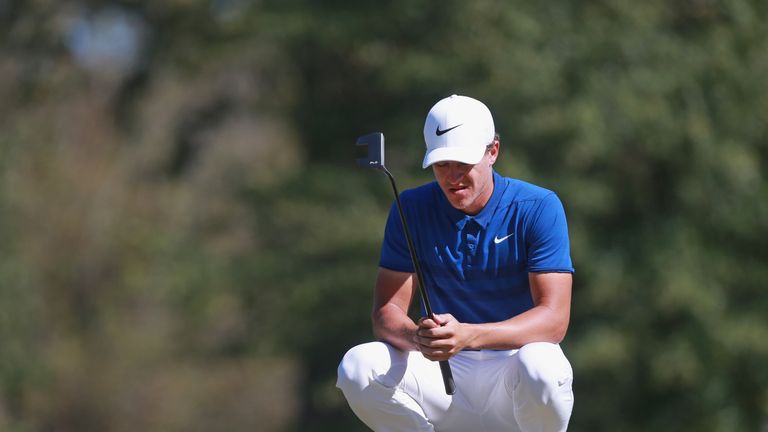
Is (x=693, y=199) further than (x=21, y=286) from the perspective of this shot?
No

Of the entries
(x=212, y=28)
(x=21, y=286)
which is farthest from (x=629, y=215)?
(x=21, y=286)

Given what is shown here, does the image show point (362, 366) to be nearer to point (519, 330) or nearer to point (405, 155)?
point (519, 330)

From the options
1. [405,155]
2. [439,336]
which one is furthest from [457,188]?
[405,155]

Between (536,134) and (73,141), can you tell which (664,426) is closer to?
(536,134)

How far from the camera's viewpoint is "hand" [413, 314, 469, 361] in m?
5.16

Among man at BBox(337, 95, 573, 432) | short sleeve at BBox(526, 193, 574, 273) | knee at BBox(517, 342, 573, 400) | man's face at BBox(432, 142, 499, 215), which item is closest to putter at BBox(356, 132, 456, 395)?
man at BBox(337, 95, 573, 432)

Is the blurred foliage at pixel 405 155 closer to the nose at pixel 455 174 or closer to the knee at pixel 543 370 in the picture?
the nose at pixel 455 174

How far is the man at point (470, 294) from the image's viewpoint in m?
5.39

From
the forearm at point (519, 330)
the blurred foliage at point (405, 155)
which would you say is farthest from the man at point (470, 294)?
the blurred foliage at point (405, 155)

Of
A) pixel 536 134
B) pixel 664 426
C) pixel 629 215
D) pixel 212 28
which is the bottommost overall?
pixel 664 426

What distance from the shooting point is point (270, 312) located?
19156mm

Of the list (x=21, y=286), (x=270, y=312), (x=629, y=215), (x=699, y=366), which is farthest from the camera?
(x=21, y=286)

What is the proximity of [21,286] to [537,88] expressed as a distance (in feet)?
29.1

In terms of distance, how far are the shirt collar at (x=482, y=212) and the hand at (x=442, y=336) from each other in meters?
0.59
